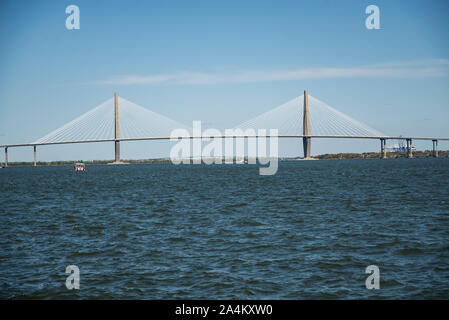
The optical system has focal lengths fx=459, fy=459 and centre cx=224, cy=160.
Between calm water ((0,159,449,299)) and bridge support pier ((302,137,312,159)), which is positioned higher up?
bridge support pier ((302,137,312,159))

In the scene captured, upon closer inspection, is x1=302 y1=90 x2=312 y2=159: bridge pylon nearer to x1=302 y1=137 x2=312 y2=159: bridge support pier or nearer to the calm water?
x1=302 y1=137 x2=312 y2=159: bridge support pier

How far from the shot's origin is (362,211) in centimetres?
2325

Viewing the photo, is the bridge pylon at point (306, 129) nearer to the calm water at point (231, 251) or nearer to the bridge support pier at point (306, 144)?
the bridge support pier at point (306, 144)

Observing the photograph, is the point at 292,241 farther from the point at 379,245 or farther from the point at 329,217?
the point at 329,217

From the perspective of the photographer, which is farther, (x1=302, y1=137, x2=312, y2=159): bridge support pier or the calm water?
(x1=302, y1=137, x2=312, y2=159): bridge support pier

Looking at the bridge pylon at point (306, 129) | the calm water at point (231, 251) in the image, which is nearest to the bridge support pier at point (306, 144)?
the bridge pylon at point (306, 129)

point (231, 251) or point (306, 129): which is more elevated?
point (306, 129)

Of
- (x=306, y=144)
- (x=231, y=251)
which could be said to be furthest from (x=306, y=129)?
(x=231, y=251)

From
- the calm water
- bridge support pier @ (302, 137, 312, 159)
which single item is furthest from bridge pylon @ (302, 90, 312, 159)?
the calm water

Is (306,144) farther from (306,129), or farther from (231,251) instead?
(231,251)

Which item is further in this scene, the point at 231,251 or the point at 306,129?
the point at 306,129

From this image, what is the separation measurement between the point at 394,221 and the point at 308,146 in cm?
10871
